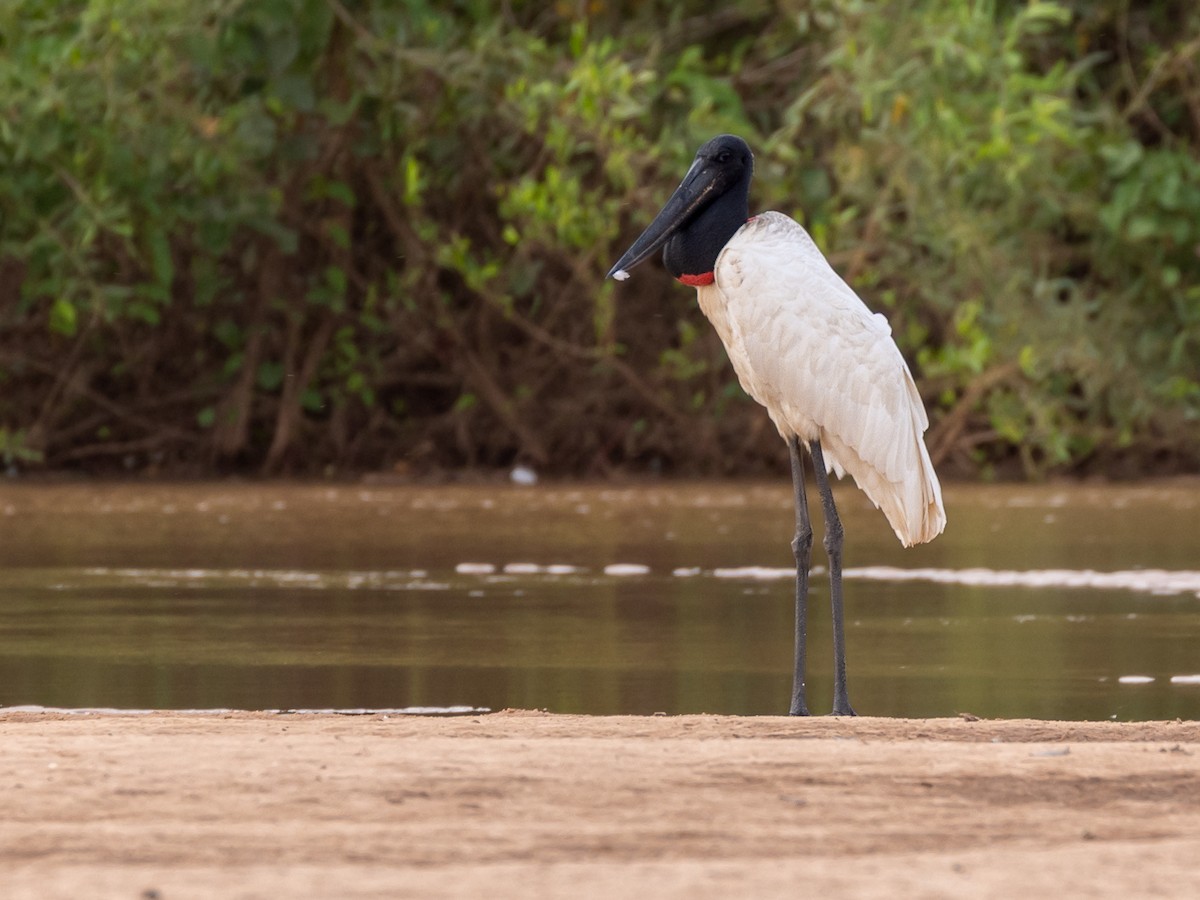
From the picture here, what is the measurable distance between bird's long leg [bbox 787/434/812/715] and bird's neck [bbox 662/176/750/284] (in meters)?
0.54

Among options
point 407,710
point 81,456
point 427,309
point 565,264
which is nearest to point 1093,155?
point 565,264

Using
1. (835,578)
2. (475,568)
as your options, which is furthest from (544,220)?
(835,578)

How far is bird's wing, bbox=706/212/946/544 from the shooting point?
19.6 ft

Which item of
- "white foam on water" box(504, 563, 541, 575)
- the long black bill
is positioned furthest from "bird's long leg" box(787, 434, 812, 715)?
"white foam on water" box(504, 563, 541, 575)

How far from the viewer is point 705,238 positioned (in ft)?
20.7

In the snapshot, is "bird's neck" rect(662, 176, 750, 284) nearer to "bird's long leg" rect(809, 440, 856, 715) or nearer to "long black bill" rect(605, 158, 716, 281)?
"long black bill" rect(605, 158, 716, 281)

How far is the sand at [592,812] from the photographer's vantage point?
336 cm

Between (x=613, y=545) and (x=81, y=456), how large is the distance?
219 inches

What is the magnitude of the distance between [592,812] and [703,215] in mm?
2836

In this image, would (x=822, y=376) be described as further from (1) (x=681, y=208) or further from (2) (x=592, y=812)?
(2) (x=592, y=812)

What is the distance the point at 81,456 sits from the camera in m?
14.5

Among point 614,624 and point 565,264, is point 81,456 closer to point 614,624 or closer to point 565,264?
point 565,264

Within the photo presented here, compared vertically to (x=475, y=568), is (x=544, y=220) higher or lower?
higher

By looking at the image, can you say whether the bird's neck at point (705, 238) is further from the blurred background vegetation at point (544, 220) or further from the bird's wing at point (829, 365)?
the blurred background vegetation at point (544, 220)
